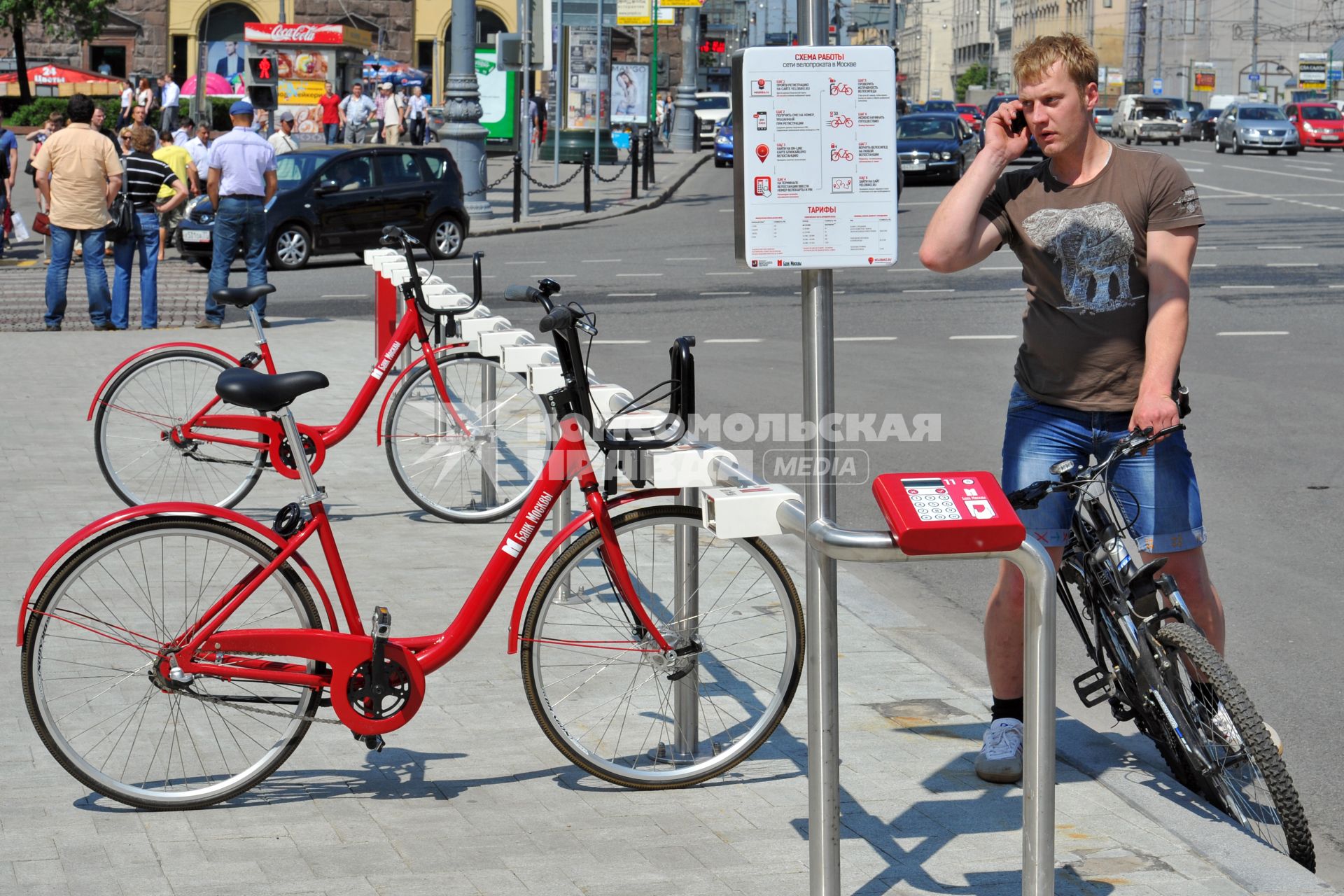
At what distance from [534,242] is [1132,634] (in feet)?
65.4

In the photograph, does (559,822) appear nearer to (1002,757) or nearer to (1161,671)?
(1002,757)

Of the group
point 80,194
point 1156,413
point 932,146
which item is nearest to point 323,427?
point 1156,413

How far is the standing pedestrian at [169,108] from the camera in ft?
116

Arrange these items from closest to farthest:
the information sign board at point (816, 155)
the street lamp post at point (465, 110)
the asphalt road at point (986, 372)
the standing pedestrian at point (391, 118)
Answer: the information sign board at point (816, 155), the asphalt road at point (986, 372), the street lamp post at point (465, 110), the standing pedestrian at point (391, 118)

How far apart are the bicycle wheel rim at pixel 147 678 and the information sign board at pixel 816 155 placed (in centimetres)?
167

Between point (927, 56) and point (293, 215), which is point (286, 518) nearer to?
point (293, 215)

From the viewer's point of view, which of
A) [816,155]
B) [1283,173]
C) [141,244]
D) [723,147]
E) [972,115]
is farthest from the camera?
[972,115]

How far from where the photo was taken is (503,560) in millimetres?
4422

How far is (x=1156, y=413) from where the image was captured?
13.6 feet

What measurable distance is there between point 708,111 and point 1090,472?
177 feet

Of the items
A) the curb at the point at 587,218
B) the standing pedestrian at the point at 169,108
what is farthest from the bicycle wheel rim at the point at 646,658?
the standing pedestrian at the point at 169,108

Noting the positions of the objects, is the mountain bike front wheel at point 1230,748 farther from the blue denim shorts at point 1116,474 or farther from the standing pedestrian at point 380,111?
the standing pedestrian at point 380,111

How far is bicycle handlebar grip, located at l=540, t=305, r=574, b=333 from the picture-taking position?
166 inches

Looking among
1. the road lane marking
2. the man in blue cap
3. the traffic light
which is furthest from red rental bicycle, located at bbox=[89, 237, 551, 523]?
the traffic light
